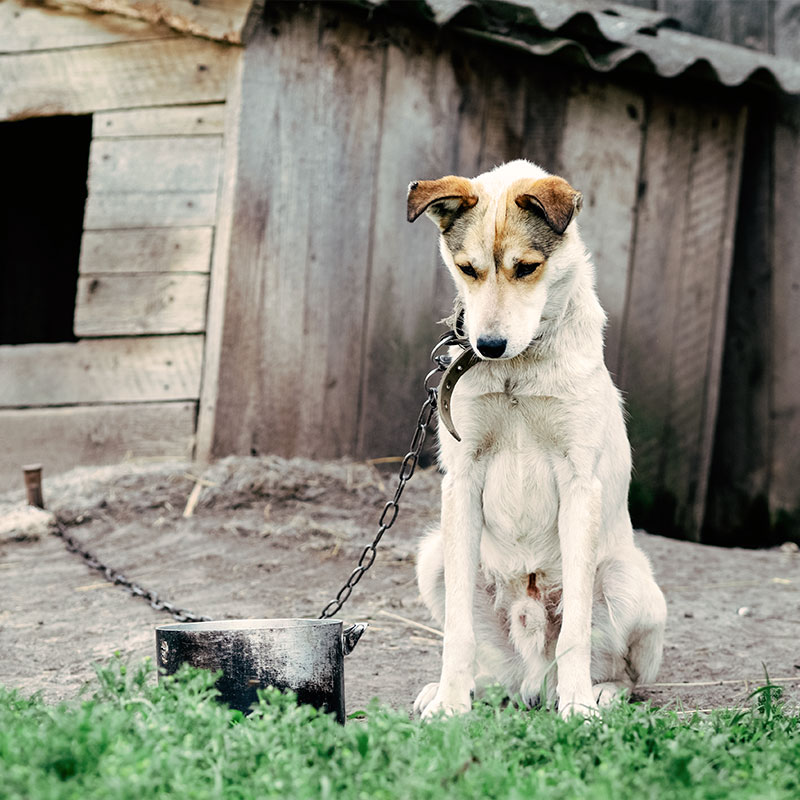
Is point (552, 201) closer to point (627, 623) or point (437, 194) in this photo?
point (437, 194)

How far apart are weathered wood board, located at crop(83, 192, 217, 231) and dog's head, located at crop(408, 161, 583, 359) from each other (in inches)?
121

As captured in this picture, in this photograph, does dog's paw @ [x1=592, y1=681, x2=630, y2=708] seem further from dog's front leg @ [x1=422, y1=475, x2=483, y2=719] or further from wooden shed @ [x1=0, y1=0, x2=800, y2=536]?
wooden shed @ [x1=0, y1=0, x2=800, y2=536]

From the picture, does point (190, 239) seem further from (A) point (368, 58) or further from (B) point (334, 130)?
(A) point (368, 58)

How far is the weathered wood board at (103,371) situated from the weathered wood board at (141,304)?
0.24ft

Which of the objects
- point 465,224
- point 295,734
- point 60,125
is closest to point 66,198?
point 60,125

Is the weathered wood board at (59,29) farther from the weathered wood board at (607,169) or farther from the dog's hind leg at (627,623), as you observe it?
the dog's hind leg at (627,623)

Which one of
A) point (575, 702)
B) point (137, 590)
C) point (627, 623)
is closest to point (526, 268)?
point (627, 623)

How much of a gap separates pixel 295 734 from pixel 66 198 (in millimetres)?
8625

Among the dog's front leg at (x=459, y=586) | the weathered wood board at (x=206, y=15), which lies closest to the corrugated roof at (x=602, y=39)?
the weathered wood board at (x=206, y=15)

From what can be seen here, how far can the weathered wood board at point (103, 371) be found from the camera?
19.3ft

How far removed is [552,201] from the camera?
2891mm

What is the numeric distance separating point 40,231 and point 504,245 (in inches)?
310

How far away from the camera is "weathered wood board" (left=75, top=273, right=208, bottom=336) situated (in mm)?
5848

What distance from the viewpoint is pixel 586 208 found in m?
6.37
